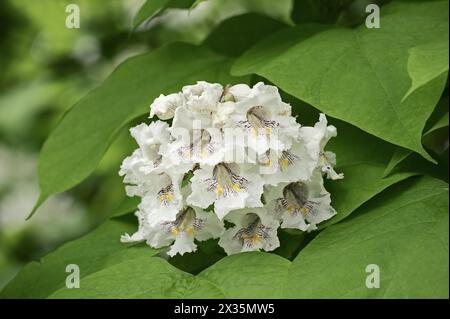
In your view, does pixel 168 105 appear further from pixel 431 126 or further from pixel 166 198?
pixel 431 126

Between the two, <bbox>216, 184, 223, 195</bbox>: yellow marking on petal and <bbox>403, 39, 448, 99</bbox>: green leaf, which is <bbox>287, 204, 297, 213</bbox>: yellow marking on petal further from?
<bbox>403, 39, 448, 99</bbox>: green leaf

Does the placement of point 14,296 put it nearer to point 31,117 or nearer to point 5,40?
point 31,117

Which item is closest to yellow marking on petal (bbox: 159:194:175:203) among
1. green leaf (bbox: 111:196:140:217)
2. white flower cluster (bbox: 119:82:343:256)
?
white flower cluster (bbox: 119:82:343:256)

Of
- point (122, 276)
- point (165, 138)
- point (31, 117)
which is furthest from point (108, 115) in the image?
point (31, 117)

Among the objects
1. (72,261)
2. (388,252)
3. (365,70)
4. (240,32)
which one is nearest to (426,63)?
(365,70)
